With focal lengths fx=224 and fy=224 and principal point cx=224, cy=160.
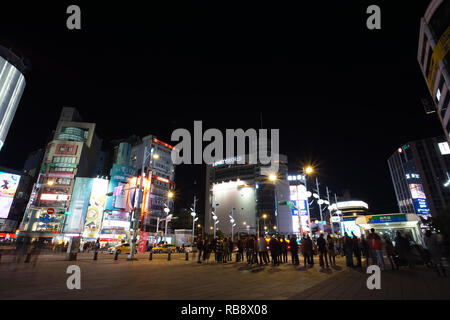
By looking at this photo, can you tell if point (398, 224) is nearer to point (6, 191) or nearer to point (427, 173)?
point (6, 191)

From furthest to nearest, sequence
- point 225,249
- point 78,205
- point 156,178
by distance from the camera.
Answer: point 156,178 < point 78,205 < point 225,249

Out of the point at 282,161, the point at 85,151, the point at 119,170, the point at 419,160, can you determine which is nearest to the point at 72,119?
the point at 85,151

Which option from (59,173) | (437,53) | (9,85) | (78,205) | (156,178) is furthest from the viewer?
(156,178)

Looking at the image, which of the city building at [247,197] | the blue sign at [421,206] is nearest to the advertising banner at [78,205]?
the city building at [247,197]

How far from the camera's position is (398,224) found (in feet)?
62.6

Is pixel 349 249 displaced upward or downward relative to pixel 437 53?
downward

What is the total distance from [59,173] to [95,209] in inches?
610

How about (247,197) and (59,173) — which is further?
(247,197)

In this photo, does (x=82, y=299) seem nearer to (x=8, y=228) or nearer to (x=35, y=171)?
(x=8, y=228)

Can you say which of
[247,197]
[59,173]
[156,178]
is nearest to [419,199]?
[247,197]

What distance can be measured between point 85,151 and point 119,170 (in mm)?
16868

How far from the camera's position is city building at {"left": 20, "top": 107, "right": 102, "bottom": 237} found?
189 ft

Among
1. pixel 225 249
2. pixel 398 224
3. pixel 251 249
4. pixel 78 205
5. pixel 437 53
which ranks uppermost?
pixel 437 53

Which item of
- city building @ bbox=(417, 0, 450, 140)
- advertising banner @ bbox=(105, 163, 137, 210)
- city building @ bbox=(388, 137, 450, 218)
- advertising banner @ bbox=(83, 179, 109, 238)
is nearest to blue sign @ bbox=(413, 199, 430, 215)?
city building @ bbox=(388, 137, 450, 218)
